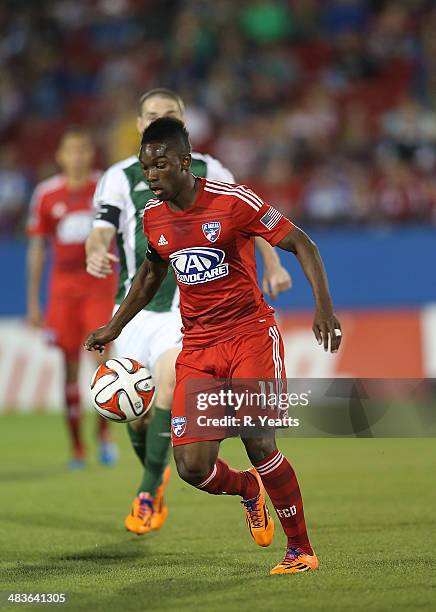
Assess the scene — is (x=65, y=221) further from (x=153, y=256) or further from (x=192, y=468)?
(x=192, y=468)

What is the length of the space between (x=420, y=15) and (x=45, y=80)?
602 centimetres

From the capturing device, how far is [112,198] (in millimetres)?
7172

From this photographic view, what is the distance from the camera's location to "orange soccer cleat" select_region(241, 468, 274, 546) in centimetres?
590

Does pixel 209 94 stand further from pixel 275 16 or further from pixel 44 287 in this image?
pixel 44 287

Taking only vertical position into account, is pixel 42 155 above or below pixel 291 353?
above

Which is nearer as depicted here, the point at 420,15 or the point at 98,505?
the point at 98,505

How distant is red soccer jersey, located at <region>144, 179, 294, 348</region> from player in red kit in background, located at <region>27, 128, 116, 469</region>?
4450mm

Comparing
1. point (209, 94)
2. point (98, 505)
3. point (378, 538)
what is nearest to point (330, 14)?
point (209, 94)

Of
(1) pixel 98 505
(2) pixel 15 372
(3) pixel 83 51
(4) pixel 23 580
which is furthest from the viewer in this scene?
(3) pixel 83 51

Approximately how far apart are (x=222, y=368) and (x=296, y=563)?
95 centimetres

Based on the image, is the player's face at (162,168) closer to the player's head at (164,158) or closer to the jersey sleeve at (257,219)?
the player's head at (164,158)

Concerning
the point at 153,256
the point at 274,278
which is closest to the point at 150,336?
the point at 274,278

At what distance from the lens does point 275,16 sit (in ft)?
58.4

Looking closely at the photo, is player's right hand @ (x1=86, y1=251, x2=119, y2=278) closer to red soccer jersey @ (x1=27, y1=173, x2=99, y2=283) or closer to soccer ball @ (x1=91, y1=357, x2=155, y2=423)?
soccer ball @ (x1=91, y1=357, x2=155, y2=423)
